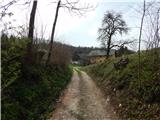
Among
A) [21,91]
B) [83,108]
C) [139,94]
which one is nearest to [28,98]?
[21,91]

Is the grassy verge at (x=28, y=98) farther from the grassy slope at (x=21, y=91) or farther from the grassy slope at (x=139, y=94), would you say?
the grassy slope at (x=139, y=94)

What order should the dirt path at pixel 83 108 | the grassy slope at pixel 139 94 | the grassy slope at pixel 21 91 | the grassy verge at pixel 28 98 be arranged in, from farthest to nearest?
the dirt path at pixel 83 108 < the grassy slope at pixel 139 94 < the grassy verge at pixel 28 98 < the grassy slope at pixel 21 91

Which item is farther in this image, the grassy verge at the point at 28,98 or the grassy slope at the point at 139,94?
the grassy slope at the point at 139,94

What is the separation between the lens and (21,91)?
15.5m

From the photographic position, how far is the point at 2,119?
37.8 ft

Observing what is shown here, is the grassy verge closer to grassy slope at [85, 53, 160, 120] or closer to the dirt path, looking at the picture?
the dirt path

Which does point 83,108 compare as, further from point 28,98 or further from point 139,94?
point 139,94

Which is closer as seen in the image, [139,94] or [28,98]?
[28,98]

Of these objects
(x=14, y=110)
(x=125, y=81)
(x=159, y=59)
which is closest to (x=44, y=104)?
(x=14, y=110)

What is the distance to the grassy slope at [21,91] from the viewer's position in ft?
35.2

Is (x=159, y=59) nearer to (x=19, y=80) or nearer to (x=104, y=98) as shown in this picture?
(x=104, y=98)

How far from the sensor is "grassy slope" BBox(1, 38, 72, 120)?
10.7 meters

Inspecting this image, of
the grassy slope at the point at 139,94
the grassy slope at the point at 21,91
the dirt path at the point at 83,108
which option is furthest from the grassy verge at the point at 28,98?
the grassy slope at the point at 139,94

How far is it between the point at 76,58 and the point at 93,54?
9.48m
